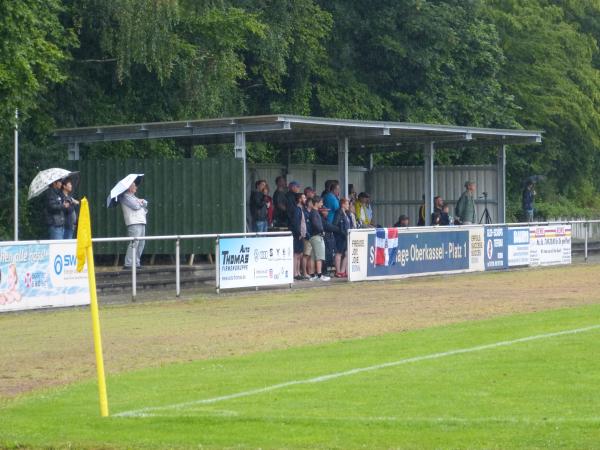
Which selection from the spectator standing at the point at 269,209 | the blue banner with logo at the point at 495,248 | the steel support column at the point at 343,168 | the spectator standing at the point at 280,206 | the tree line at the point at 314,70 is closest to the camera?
the spectator standing at the point at 269,209

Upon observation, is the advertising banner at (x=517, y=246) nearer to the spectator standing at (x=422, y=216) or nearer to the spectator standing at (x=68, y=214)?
the spectator standing at (x=422, y=216)

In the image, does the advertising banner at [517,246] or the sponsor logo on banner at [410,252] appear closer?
the sponsor logo on banner at [410,252]

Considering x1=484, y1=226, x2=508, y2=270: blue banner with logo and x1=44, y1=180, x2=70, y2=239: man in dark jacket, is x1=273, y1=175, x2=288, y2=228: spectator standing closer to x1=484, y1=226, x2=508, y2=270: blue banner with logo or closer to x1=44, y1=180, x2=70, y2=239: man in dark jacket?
x1=484, y1=226, x2=508, y2=270: blue banner with logo

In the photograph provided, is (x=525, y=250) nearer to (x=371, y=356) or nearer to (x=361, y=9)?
(x=361, y=9)

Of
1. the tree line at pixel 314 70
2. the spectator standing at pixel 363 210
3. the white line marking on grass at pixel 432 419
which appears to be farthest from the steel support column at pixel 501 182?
the white line marking on grass at pixel 432 419

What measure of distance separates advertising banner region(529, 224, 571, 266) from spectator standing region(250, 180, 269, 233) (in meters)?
8.45

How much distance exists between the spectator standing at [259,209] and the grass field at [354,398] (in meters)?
11.5

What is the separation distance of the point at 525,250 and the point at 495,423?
23.8 metres

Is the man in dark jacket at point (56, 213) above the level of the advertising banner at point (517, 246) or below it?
above

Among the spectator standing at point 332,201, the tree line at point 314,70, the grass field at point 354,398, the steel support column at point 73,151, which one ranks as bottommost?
the grass field at point 354,398

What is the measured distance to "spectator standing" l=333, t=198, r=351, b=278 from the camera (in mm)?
28672

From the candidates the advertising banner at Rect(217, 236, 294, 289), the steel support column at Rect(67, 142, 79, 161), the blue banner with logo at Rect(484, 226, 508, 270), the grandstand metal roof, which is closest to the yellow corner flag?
the advertising banner at Rect(217, 236, 294, 289)

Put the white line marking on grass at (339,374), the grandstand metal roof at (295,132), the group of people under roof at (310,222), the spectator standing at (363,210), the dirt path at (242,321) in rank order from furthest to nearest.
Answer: the spectator standing at (363,210) < the group of people under roof at (310,222) < the grandstand metal roof at (295,132) < the dirt path at (242,321) < the white line marking on grass at (339,374)

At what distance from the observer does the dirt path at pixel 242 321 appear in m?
15.7
